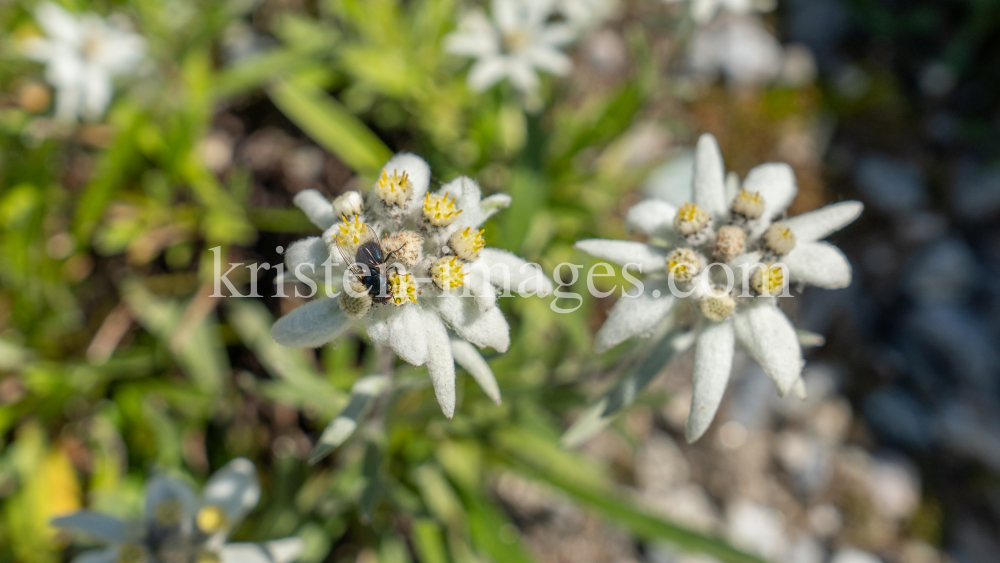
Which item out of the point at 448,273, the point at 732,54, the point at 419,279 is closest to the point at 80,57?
the point at 419,279

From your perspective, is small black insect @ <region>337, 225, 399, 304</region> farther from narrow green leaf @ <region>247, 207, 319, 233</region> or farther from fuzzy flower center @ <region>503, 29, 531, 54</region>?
fuzzy flower center @ <region>503, 29, 531, 54</region>

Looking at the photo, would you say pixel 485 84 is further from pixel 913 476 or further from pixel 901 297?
pixel 913 476

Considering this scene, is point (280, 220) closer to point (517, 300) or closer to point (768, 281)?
point (517, 300)

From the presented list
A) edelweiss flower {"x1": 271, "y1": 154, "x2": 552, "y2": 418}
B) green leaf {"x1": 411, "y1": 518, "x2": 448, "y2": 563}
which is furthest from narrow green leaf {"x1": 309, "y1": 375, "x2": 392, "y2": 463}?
green leaf {"x1": 411, "y1": 518, "x2": 448, "y2": 563}

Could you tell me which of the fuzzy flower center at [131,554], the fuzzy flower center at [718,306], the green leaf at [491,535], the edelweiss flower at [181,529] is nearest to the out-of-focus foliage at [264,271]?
the green leaf at [491,535]

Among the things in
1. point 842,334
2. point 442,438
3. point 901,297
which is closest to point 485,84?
point 442,438

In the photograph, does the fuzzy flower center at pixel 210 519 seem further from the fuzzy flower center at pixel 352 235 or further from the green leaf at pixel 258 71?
the green leaf at pixel 258 71
